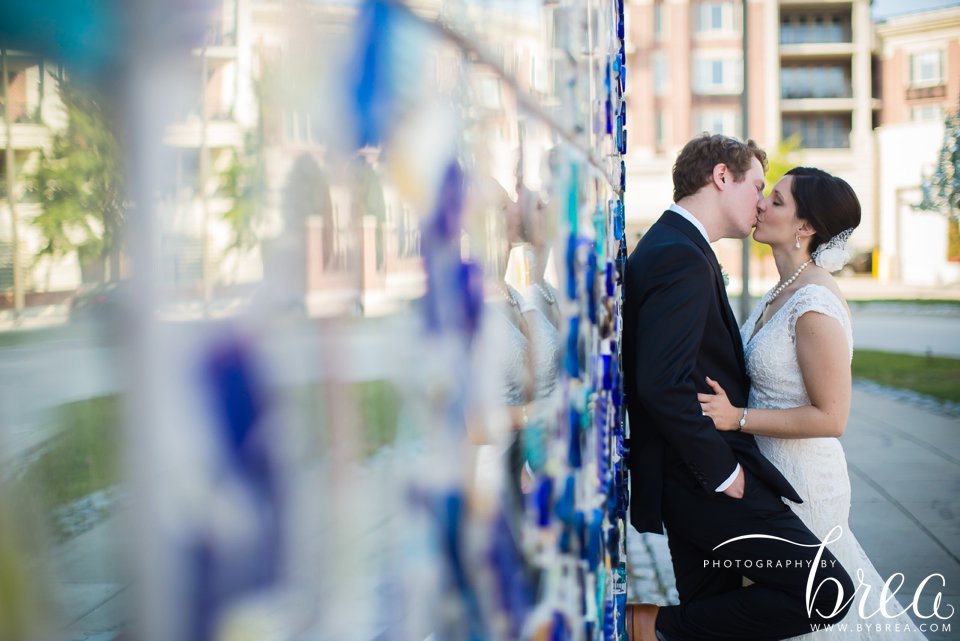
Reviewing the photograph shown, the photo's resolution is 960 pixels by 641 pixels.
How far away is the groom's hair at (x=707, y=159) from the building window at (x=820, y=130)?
155 ft

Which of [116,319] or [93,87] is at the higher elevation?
[93,87]

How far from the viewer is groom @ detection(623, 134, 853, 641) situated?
244cm

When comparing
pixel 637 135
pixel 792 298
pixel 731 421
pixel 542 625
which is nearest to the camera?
pixel 542 625

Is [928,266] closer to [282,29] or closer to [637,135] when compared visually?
[637,135]

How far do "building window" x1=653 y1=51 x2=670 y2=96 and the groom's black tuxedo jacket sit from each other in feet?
136

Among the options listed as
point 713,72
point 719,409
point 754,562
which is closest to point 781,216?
point 719,409

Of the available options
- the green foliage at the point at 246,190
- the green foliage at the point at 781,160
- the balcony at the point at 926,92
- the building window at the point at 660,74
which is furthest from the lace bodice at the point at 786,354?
the balcony at the point at 926,92

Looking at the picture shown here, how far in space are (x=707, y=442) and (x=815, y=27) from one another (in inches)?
1989

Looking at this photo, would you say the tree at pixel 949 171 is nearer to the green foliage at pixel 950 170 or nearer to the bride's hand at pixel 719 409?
the green foliage at pixel 950 170

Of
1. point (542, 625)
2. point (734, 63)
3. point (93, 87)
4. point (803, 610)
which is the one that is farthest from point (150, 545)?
point (734, 63)

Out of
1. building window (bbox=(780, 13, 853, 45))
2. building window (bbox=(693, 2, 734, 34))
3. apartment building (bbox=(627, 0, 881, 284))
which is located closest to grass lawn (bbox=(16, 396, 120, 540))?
apartment building (bbox=(627, 0, 881, 284))

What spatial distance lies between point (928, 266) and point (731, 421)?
44590 mm

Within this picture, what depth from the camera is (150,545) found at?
0.49 metres

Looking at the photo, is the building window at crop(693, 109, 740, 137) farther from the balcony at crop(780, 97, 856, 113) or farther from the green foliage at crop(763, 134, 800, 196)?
the balcony at crop(780, 97, 856, 113)
